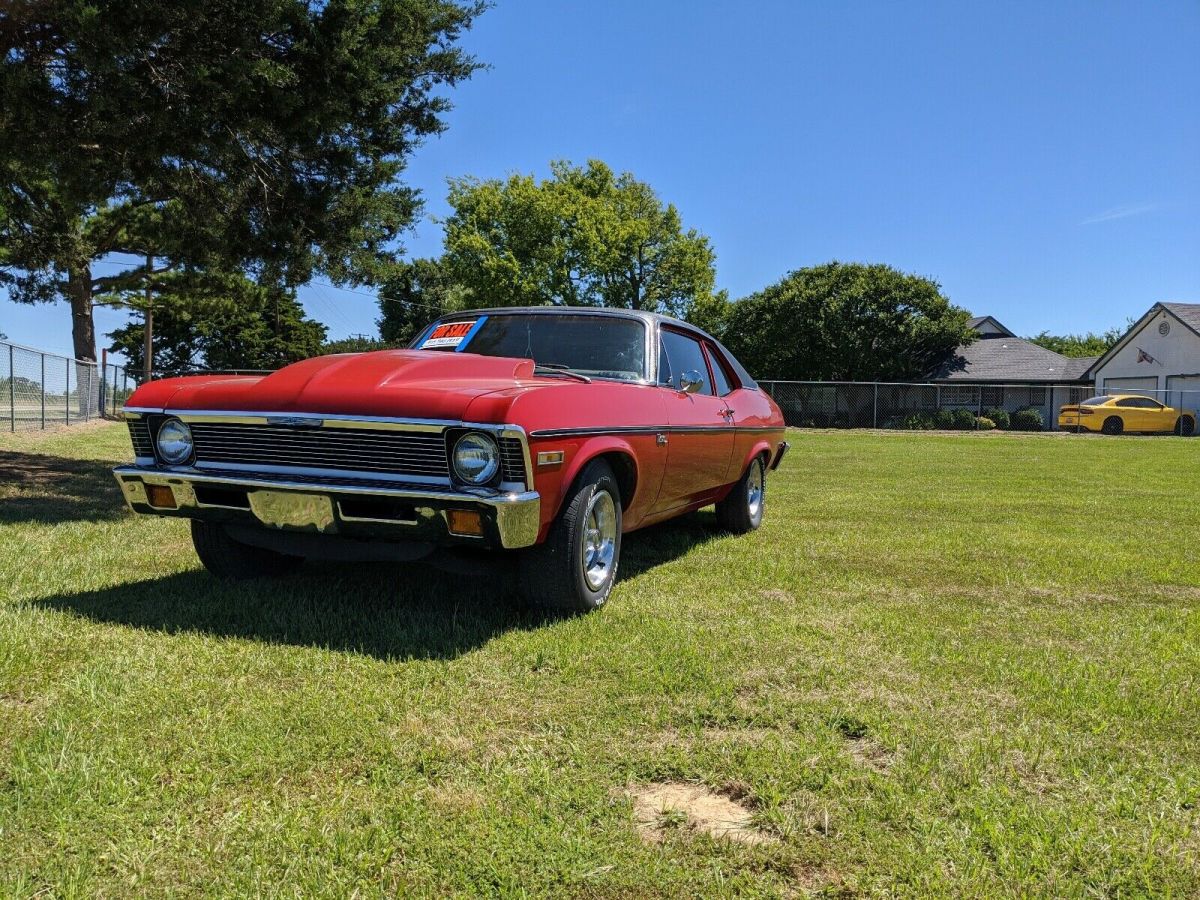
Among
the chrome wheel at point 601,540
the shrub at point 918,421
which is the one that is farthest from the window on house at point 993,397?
the chrome wheel at point 601,540

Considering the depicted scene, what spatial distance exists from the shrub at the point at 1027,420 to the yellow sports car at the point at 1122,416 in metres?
2.96

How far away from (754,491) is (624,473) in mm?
2708

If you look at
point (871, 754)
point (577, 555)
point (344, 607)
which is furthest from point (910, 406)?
point (871, 754)

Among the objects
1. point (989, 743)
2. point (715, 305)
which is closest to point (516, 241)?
point (715, 305)

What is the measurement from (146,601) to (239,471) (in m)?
0.87

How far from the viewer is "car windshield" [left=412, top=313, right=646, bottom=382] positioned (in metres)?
5.08

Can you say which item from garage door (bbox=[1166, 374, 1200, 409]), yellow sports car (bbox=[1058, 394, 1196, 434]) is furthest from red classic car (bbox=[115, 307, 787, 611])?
garage door (bbox=[1166, 374, 1200, 409])

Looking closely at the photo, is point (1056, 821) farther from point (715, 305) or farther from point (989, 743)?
point (715, 305)

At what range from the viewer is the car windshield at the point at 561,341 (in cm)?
508

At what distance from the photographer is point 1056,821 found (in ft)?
7.48

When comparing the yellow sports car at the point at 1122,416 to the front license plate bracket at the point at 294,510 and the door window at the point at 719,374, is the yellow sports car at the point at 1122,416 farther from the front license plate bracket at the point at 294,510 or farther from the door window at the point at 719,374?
the front license plate bracket at the point at 294,510

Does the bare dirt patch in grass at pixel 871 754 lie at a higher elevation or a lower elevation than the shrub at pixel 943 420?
lower

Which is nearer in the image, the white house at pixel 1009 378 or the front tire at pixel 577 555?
the front tire at pixel 577 555

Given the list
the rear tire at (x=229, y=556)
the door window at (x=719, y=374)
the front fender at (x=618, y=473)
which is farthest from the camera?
the door window at (x=719, y=374)
